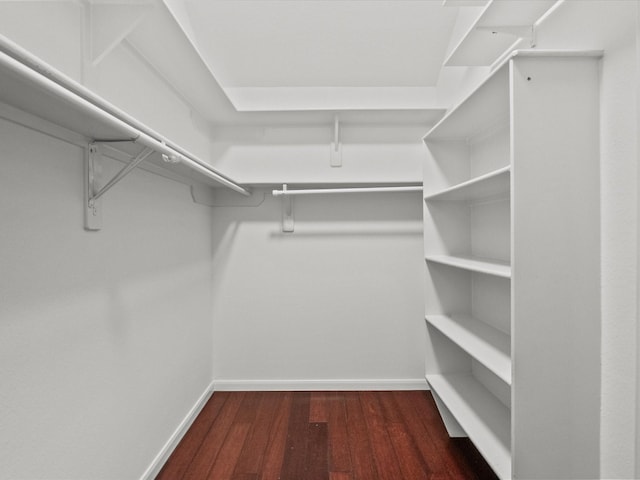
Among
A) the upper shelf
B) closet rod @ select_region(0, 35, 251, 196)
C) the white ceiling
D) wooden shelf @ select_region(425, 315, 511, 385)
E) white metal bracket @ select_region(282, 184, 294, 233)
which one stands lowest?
wooden shelf @ select_region(425, 315, 511, 385)

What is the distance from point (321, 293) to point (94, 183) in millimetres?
1540

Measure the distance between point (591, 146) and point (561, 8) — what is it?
49 centimetres

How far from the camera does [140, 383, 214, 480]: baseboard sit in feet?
4.52

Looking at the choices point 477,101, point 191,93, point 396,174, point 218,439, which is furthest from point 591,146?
point 218,439

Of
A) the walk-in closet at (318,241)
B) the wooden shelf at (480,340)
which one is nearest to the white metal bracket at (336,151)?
the walk-in closet at (318,241)

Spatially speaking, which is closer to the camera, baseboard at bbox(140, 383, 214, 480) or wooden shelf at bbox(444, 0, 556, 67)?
wooden shelf at bbox(444, 0, 556, 67)

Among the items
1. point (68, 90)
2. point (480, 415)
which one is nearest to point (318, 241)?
point (480, 415)

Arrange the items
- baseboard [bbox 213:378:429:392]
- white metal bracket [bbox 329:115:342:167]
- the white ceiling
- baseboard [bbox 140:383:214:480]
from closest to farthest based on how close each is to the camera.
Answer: baseboard [bbox 140:383:214:480]
the white ceiling
white metal bracket [bbox 329:115:342:167]
baseboard [bbox 213:378:429:392]

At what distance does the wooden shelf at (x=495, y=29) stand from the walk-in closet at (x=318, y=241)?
0.01 metres

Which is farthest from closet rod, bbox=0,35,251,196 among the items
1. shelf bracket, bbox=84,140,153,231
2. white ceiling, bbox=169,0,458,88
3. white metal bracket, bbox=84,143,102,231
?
white ceiling, bbox=169,0,458,88

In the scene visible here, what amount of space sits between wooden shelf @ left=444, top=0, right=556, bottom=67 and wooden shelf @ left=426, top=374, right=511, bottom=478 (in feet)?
5.03

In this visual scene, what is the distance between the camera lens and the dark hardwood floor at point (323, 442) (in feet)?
4.77

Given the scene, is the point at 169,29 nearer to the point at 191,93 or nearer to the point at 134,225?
the point at 191,93

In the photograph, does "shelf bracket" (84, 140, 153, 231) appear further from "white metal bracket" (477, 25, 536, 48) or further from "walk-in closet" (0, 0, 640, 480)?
"white metal bracket" (477, 25, 536, 48)
